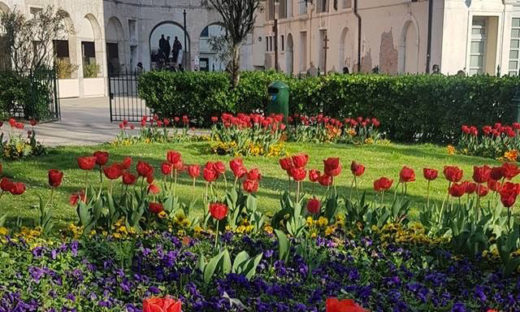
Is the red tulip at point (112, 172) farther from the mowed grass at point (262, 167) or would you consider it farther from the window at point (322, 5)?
the window at point (322, 5)

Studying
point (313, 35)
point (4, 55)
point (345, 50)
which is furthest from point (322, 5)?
point (4, 55)

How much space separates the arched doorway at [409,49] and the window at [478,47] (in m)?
1.94

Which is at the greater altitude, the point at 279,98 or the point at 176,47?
the point at 176,47

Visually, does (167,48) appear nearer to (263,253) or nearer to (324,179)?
(324,179)

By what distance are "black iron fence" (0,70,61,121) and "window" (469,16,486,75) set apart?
46.6 ft

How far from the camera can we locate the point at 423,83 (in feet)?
39.7

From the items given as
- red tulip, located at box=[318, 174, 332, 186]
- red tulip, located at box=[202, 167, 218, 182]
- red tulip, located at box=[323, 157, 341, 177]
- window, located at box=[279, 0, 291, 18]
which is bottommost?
red tulip, located at box=[318, 174, 332, 186]

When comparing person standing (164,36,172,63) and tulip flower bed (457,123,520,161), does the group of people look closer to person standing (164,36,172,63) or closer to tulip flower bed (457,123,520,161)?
person standing (164,36,172,63)

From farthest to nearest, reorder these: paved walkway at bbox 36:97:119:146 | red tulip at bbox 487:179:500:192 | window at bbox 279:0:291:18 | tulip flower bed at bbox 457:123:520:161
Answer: window at bbox 279:0:291:18 < paved walkway at bbox 36:97:119:146 < tulip flower bed at bbox 457:123:520:161 < red tulip at bbox 487:179:500:192

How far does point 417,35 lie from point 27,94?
13950mm

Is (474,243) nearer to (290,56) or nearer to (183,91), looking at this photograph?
(183,91)

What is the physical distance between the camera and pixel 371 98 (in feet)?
41.7

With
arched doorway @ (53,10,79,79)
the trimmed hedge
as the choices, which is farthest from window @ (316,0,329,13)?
the trimmed hedge

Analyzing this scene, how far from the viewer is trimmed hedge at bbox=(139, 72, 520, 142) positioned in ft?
37.5
